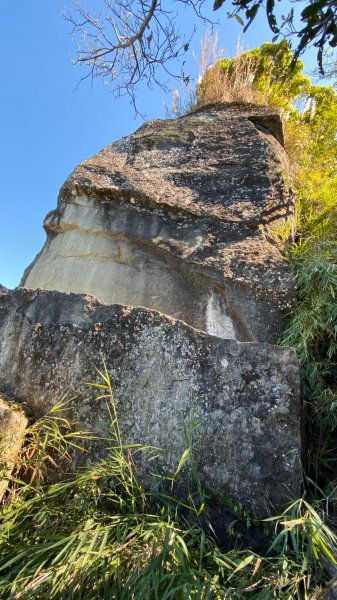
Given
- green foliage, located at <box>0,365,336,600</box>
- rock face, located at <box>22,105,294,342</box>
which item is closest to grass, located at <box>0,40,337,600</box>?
green foliage, located at <box>0,365,336,600</box>

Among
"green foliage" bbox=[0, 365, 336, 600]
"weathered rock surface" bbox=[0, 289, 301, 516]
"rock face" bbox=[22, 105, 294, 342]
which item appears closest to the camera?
"green foliage" bbox=[0, 365, 336, 600]

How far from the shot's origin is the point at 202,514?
5.90 feet

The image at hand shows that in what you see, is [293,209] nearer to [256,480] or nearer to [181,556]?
[256,480]

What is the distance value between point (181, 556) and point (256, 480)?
0.50 meters

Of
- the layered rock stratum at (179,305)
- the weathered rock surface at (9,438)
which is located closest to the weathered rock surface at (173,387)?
the layered rock stratum at (179,305)

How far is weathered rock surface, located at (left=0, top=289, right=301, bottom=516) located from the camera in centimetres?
183

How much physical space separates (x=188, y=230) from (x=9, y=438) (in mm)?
1828

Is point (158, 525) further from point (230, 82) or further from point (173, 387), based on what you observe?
point (230, 82)

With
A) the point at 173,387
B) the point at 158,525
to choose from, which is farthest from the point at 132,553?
the point at 173,387

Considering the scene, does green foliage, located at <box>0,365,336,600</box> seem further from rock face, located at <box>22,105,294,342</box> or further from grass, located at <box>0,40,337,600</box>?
rock face, located at <box>22,105,294,342</box>

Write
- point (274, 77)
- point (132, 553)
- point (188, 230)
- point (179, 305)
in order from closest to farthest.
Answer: point (132, 553)
point (179, 305)
point (188, 230)
point (274, 77)

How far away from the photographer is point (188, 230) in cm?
316

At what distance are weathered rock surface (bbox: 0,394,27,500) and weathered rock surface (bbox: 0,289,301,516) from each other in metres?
0.18

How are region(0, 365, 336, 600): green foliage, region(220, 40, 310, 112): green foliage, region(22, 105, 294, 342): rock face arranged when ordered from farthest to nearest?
1. region(220, 40, 310, 112): green foliage
2. region(22, 105, 294, 342): rock face
3. region(0, 365, 336, 600): green foliage
